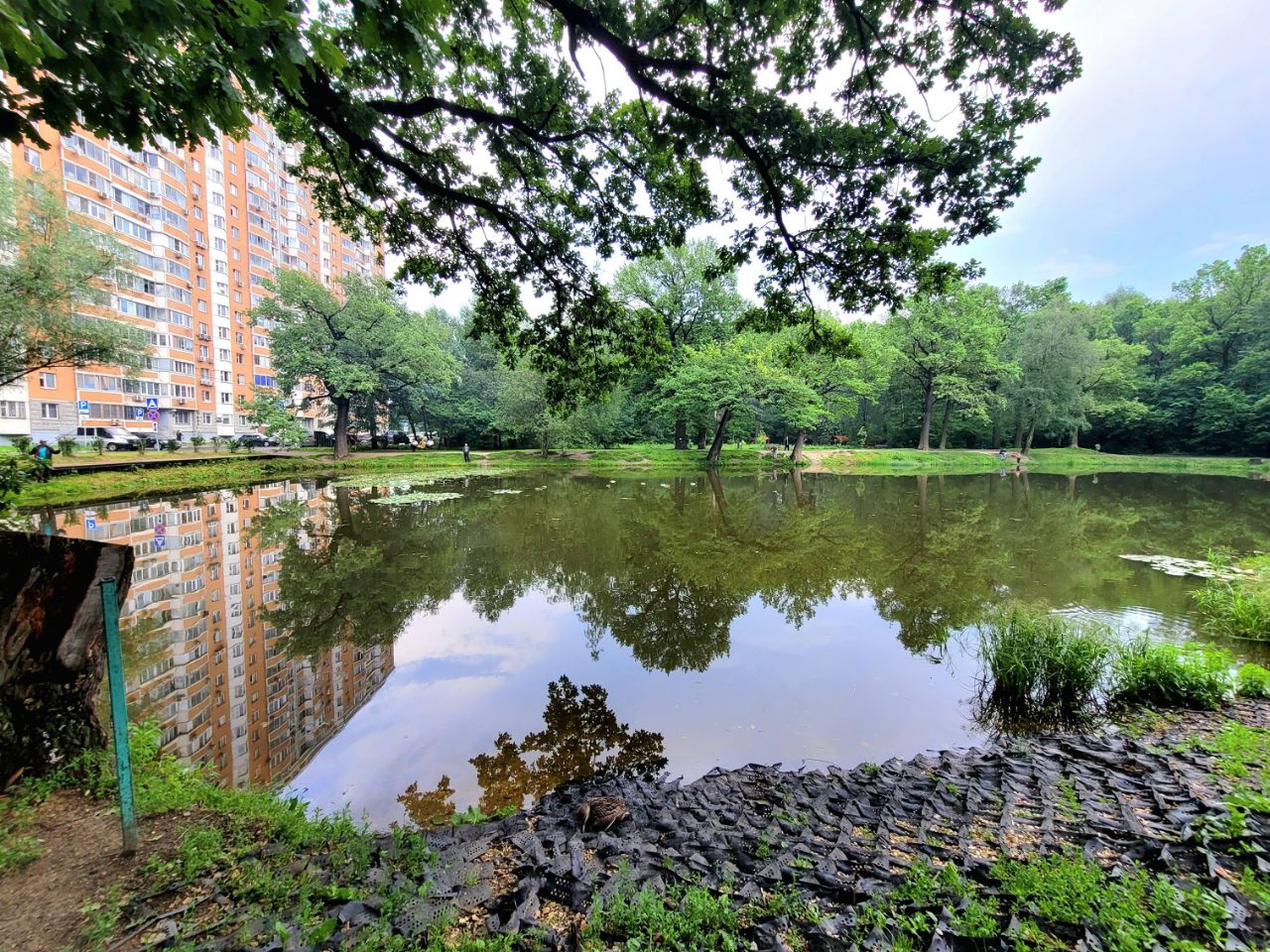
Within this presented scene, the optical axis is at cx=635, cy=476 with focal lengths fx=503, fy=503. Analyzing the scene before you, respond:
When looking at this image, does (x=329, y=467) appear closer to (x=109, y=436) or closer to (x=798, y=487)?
(x=109, y=436)

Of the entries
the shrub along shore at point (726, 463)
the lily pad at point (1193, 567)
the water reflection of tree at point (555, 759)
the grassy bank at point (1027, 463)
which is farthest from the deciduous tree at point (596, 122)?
the grassy bank at point (1027, 463)

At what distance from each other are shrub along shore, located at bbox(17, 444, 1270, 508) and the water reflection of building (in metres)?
17.6

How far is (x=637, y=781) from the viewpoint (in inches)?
171

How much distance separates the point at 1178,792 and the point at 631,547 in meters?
10.0

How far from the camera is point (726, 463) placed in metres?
36.4

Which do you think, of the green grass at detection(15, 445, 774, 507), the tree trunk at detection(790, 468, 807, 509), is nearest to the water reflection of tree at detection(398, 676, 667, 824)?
the tree trunk at detection(790, 468, 807, 509)

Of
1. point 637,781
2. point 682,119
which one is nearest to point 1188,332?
point 682,119

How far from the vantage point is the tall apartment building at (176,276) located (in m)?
33.1

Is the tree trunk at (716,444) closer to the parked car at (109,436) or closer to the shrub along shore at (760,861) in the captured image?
the shrub along shore at (760,861)

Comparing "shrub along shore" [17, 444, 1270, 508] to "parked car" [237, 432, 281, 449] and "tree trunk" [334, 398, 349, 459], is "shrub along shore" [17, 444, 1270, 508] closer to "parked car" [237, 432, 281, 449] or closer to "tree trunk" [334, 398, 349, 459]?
"tree trunk" [334, 398, 349, 459]

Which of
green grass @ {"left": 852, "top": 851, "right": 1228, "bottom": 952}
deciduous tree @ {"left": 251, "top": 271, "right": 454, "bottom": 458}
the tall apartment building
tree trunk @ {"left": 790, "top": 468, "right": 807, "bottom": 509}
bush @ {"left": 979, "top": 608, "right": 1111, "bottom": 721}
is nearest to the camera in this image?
green grass @ {"left": 852, "top": 851, "right": 1228, "bottom": 952}

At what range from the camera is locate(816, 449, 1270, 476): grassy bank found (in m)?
35.2

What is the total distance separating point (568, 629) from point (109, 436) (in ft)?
141

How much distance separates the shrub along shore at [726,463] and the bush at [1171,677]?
88.6 feet
